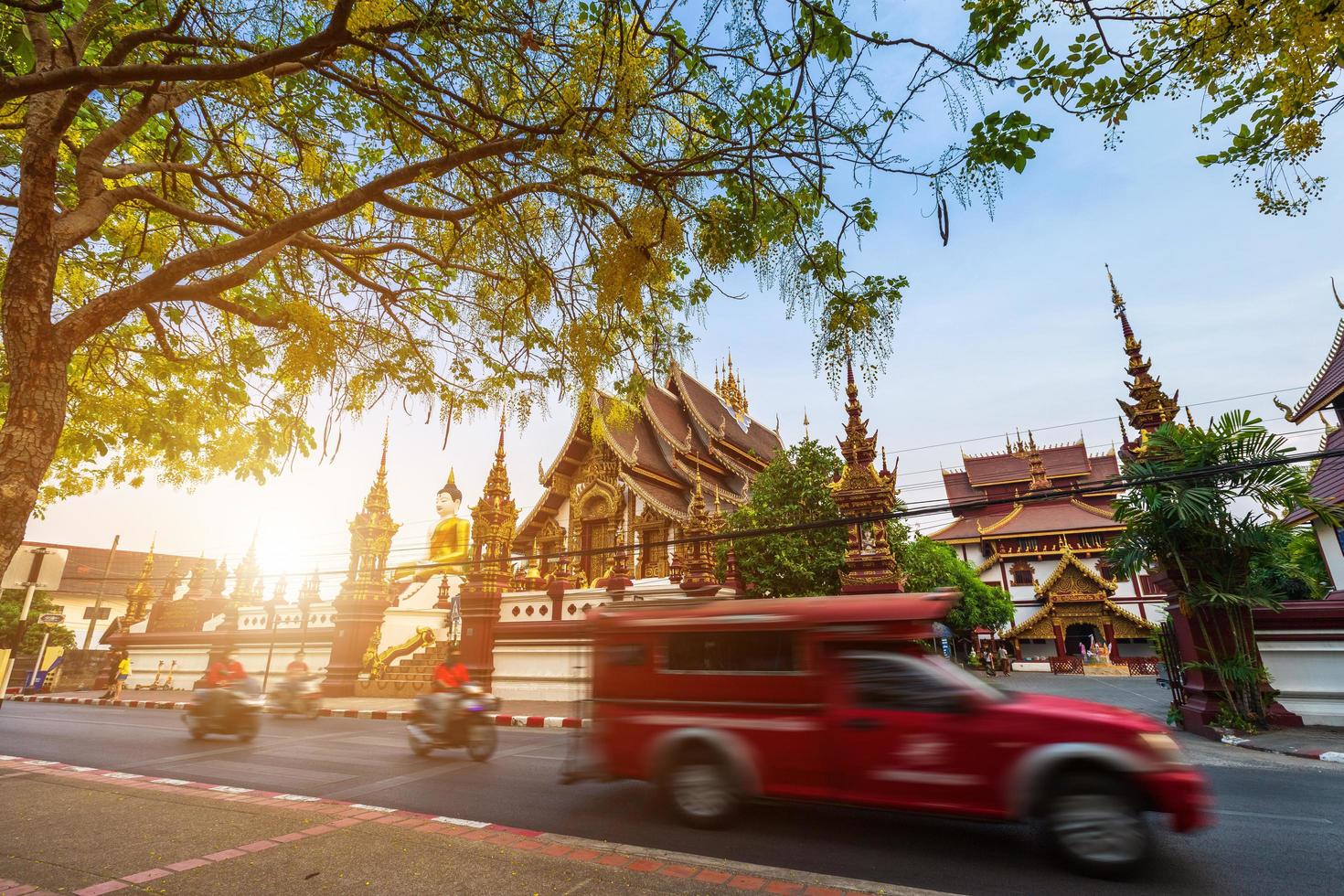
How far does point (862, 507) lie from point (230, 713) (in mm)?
13735

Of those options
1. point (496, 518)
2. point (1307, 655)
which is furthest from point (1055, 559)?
point (496, 518)

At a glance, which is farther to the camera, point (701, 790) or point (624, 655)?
point (624, 655)

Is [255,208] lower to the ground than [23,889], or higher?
higher

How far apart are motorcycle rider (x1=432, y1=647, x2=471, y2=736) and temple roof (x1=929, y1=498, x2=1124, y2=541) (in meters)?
36.7

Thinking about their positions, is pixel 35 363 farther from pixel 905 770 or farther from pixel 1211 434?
pixel 1211 434

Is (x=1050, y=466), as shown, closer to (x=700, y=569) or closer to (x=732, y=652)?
(x=700, y=569)

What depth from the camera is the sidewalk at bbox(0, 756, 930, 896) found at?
11.6ft

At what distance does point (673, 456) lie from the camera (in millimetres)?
25531

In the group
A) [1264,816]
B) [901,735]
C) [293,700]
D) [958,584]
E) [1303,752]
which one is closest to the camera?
[901,735]

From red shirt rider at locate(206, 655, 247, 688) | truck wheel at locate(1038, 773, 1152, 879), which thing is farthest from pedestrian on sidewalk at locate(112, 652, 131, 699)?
truck wheel at locate(1038, 773, 1152, 879)

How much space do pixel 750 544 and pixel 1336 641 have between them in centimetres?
1268

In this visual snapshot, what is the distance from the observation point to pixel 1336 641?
8.95m

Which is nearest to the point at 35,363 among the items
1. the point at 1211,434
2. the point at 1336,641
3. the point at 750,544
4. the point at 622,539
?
the point at 1211,434

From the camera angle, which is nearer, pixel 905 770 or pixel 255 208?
pixel 905 770
